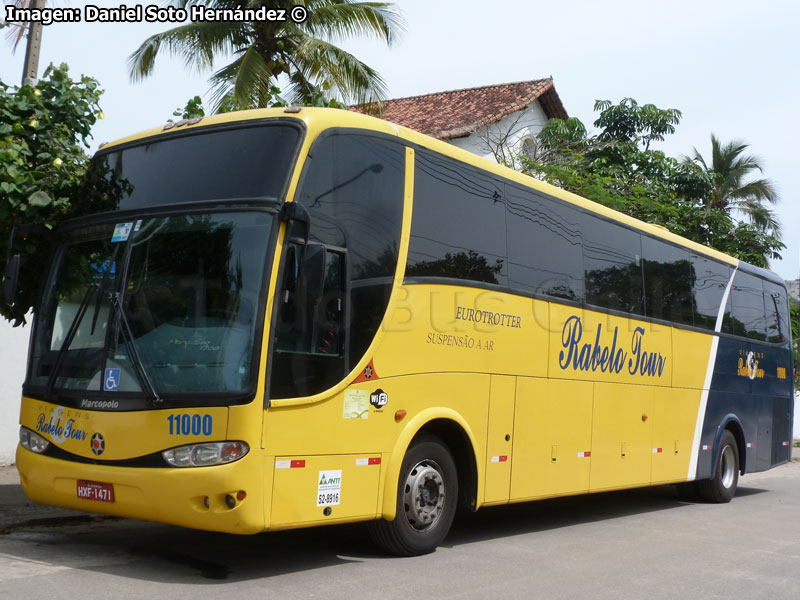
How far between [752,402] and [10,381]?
11.4m

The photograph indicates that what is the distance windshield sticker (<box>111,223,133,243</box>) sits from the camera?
7154 mm

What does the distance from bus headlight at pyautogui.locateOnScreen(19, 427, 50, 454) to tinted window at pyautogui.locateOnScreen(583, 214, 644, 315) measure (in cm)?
600

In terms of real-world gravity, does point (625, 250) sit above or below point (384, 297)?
above

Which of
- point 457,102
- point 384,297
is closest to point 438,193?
point 384,297

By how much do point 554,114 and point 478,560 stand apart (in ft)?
82.8

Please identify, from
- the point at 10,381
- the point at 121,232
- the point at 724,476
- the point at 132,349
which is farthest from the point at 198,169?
the point at 724,476

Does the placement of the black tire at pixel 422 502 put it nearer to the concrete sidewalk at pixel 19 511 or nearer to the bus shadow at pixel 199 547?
the bus shadow at pixel 199 547

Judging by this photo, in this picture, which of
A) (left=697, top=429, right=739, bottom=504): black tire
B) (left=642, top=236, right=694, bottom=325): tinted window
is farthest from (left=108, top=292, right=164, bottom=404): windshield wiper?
(left=697, top=429, right=739, bottom=504): black tire

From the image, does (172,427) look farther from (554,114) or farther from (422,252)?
(554,114)

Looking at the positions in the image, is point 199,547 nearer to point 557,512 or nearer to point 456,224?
point 456,224

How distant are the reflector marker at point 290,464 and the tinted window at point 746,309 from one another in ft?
30.1

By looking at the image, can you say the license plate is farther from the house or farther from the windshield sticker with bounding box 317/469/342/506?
the house

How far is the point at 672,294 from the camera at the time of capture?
12.5 metres

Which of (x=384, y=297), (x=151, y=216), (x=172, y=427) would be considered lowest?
(x=172, y=427)
